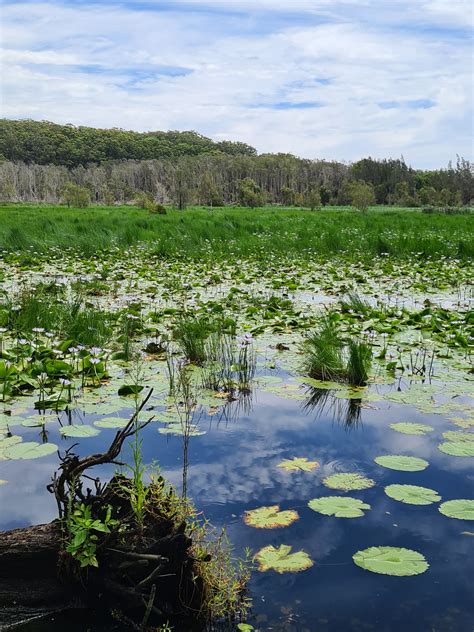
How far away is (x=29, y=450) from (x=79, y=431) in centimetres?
35

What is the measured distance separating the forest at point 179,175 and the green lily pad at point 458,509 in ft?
136

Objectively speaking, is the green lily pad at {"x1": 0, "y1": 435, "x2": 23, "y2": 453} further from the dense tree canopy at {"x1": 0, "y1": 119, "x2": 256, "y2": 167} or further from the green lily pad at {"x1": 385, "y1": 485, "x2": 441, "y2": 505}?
the dense tree canopy at {"x1": 0, "y1": 119, "x2": 256, "y2": 167}

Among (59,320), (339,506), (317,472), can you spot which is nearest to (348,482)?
(317,472)

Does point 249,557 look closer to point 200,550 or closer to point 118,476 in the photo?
point 200,550

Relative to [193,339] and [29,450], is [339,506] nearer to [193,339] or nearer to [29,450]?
[29,450]

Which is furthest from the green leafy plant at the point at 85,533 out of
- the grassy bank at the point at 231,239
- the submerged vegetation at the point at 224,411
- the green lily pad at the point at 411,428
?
the grassy bank at the point at 231,239

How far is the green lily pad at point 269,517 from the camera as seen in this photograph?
2.82m

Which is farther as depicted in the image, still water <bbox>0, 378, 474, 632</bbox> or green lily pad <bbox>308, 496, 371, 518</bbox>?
green lily pad <bbox>308, 496, 371, 518</bbox>

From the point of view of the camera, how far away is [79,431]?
3855 millimetres

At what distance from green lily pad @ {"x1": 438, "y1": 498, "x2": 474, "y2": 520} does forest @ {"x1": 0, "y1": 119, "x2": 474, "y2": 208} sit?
41.5 m

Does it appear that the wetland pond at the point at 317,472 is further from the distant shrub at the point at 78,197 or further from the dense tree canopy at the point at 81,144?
the dense tree canopy at the point at 81,144

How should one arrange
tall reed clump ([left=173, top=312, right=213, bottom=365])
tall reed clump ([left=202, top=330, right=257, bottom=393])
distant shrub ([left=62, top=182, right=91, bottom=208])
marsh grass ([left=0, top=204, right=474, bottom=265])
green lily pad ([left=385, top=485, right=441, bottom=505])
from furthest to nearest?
distant shrub ([left=62, top=182, right=91, bottom=208]) → marsh grass ([left=0, top=204, right=474, bottom=265]) → tall reed clump ([left=173, top=312, right=213, bottom=365]) → tall reed clump ([left=202, top=330, right=257, bottom=393]) → green lily pad ([left=385, top=485, right=441, bottom=505])

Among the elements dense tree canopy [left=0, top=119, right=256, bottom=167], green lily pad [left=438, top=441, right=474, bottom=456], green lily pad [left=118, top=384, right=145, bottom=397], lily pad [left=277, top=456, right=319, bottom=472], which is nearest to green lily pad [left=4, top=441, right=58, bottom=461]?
green lily pad [left=118, top=384, right=145, bottom=397]

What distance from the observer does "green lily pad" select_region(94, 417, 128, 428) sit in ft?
13.0
